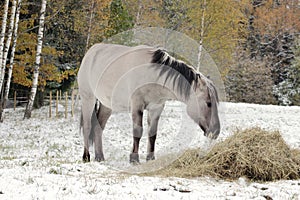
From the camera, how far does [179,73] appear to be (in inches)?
211

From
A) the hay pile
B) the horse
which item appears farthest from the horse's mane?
the hay pile

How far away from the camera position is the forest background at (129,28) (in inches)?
586

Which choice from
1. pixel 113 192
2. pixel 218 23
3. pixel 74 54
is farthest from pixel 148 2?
pixel 113 192

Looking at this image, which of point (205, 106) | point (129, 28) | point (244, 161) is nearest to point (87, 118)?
point (205, 106)

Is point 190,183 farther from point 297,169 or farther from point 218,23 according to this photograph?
point 218,23

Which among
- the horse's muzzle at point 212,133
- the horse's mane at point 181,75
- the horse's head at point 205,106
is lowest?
the horse's muzzle at point 212,133

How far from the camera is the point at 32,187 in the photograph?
12.5 ft

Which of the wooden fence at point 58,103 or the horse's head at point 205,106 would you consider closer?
the horse's head at point 205,106

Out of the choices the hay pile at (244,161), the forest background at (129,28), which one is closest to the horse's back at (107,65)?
the hay pile at (244,161)

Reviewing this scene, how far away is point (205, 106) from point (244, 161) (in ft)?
2.99

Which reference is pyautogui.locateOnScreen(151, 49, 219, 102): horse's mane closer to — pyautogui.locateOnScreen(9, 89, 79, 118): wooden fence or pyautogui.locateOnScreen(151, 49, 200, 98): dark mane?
pyautogui.locateOnScreen(151, 49, 200, 98): dark mane

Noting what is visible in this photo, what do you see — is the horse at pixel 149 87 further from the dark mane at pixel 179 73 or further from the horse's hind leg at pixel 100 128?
the horse's hind leg at pixel 100 128

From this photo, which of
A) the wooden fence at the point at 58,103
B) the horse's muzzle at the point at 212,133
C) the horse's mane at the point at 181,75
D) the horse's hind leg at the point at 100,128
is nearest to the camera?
the horse's muzzle at the point at 212,133

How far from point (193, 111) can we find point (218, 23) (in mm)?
14006
